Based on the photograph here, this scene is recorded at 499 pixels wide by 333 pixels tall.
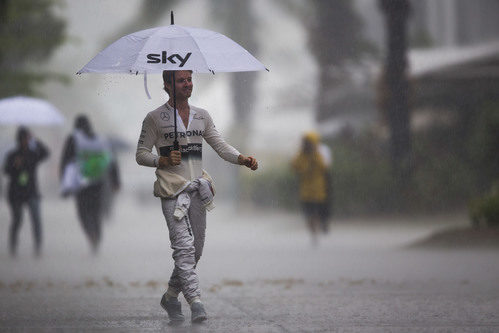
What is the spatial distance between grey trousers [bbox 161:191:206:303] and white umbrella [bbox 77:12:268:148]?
61cm

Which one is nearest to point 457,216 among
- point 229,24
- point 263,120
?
point 263,120

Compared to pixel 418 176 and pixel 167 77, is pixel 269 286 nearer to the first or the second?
pixel 167 77

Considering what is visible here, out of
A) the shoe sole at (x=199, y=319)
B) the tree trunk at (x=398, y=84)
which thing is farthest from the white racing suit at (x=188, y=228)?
the tree trunk at (x=398, y=84)

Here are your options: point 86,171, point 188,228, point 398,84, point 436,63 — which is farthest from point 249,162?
point 436,63

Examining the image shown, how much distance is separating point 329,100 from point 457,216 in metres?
6.51

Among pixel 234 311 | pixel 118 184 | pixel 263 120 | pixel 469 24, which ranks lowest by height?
pixel 234 311

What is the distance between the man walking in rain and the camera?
717cm

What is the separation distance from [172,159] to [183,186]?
238mm

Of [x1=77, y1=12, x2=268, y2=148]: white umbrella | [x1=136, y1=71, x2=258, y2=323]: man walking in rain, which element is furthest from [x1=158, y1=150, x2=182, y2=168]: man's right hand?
[x1=77, y1=12, x2=268, y2=148]: white umbrella

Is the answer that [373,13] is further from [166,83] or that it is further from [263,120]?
[166,83]

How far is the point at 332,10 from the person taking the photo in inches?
1061

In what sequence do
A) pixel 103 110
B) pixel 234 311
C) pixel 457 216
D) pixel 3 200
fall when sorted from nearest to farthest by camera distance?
pixel 234 311
pixel 457 216
pixel 3 200
pixel 103 110

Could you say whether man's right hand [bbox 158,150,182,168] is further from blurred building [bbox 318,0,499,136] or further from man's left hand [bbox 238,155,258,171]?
blurred building [bbox 318,0,499,136]

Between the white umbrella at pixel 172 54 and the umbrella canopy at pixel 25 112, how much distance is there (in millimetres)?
6432
